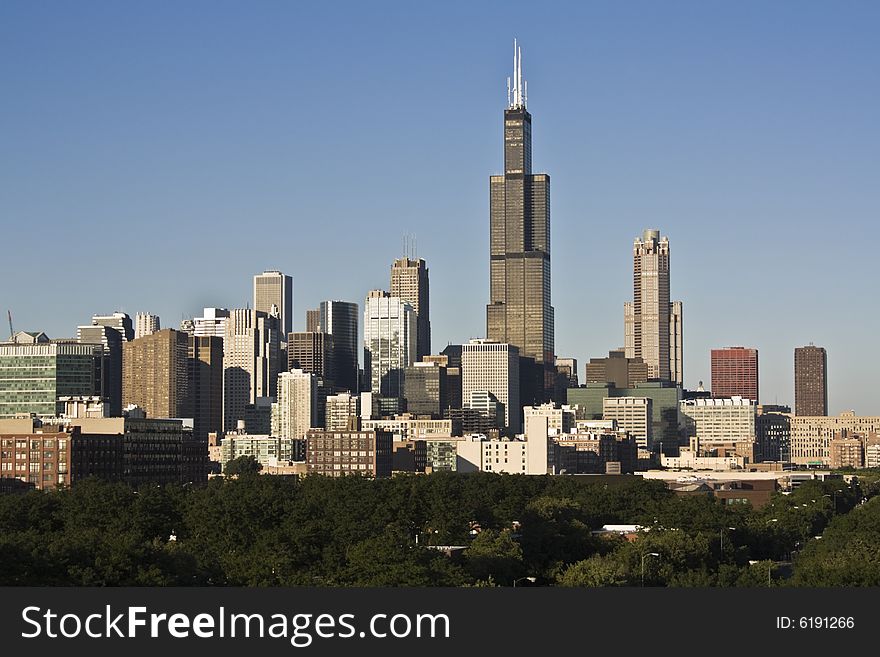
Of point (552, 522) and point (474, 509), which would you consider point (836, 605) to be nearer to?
point (552, 522)

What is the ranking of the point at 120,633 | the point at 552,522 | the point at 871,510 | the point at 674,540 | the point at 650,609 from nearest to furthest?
the point at 120,633, the point at 650,609, the point at 674,540, the point at 552,522, the point at 871,510

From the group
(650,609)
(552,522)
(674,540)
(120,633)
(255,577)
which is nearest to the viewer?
(120,633)

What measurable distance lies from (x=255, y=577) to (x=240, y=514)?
99.5 feet

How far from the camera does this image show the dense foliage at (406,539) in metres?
71.0

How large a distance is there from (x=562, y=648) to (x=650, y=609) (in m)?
1.89

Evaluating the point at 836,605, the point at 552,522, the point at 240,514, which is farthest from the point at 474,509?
the point at 836,605

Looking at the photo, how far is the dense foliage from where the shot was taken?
233 ft

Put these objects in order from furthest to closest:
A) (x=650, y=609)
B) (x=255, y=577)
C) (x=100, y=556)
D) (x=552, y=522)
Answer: (x=552, y=522)
(x=255, y=577)
(x=100, y=556)
(x=650, y=609)

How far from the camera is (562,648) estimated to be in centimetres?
3184

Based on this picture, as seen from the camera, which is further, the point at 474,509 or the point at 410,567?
the point at 474,509

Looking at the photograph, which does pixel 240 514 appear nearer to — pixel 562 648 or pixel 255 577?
pixel 255 577

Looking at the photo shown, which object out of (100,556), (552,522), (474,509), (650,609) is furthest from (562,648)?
(474,509)

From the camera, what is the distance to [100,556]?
67.7 m

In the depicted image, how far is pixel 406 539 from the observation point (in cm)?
8725
